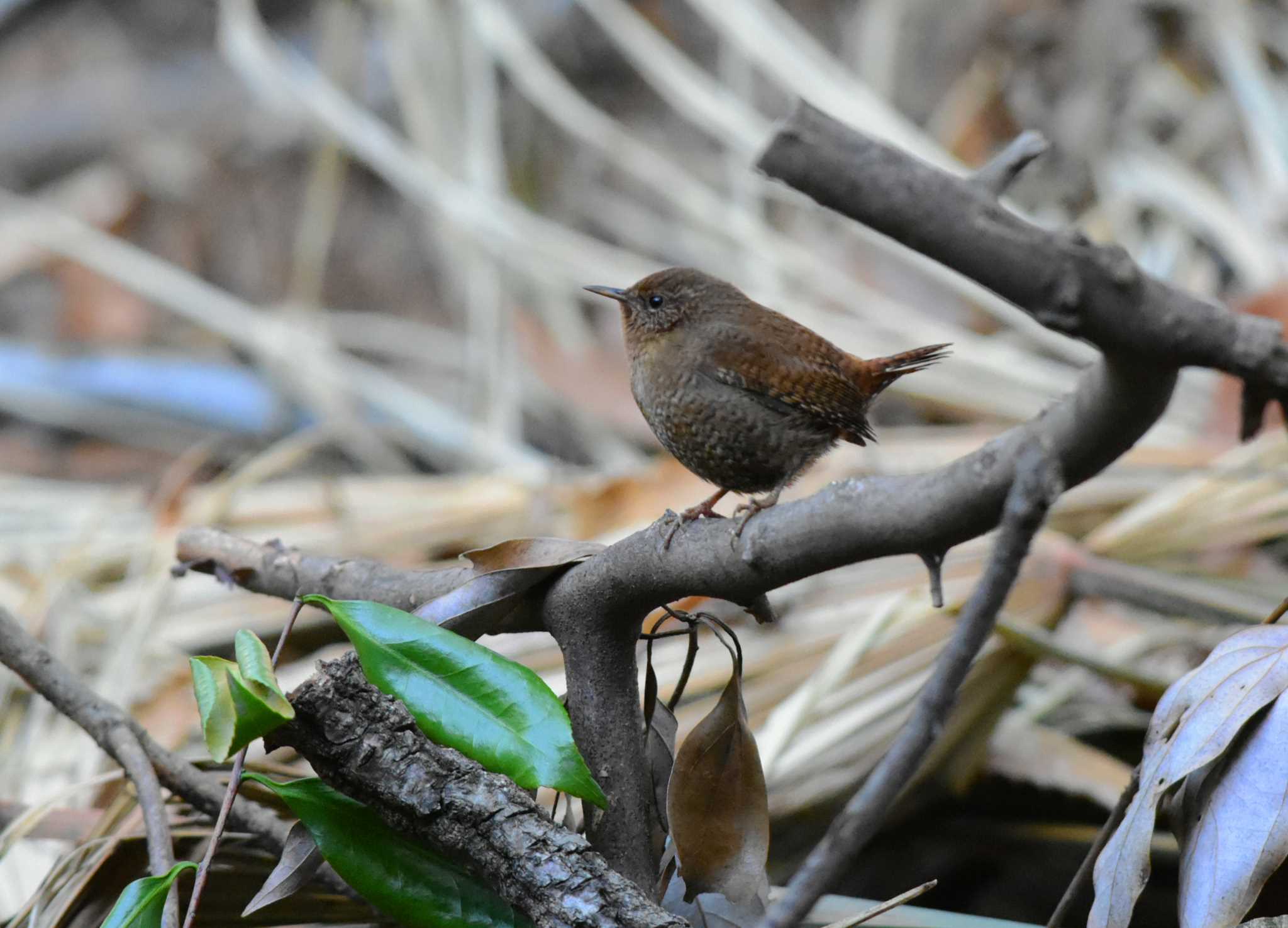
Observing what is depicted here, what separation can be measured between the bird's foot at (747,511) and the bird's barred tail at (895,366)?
0.23 meters

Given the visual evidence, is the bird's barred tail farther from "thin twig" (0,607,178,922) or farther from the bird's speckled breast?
"thin twig" (0,607,178,922)

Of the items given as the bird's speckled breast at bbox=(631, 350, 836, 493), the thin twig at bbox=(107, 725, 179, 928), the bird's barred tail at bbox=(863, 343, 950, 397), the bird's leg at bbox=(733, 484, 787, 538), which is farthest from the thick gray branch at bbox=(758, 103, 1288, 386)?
the bird's barred tail at bbox=(863, 343, 950, 397)

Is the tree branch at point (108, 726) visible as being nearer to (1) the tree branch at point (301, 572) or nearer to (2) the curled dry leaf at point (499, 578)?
(1) the tree branch at point (301, 572)

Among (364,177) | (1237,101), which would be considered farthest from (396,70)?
(1237,101)

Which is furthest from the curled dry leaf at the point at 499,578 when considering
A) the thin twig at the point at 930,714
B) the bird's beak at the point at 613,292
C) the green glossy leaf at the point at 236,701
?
the bird's beak at the point at 613,292

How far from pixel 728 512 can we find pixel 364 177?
363 centimetres

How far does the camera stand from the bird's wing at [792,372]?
1585 millimetres

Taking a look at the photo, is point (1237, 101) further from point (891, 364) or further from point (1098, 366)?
point (1098, 366)

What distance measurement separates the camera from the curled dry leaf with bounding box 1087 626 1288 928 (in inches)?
36.9

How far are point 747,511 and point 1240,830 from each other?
1.74ft

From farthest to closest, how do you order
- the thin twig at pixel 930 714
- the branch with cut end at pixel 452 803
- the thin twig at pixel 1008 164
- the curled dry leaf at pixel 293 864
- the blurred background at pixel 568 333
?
the blurred background at pixel 568 333 → the curled dry leaf at pixel 293 864 → the branch with cut end at pixel 452 803 → the thin twig at pixel 1008 164 → the thin twig at pixel 930 714

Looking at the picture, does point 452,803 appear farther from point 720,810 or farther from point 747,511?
point 747,511

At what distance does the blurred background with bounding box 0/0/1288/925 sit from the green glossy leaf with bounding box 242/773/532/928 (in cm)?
25

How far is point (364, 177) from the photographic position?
5.61m
